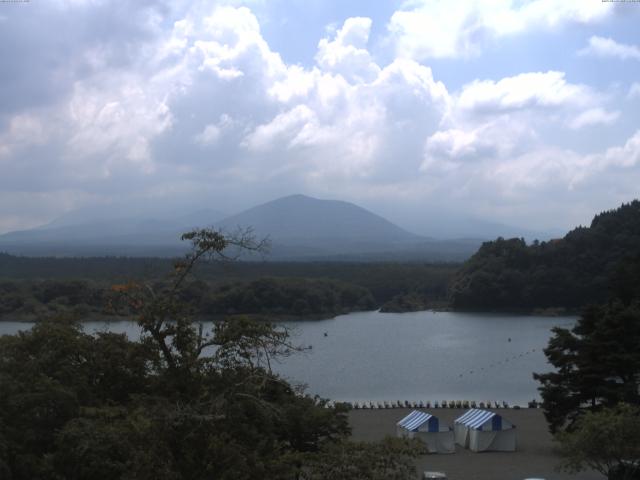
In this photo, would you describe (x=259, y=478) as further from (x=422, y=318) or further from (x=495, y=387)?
(x=422, y=318)

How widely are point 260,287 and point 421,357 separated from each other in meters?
16.1

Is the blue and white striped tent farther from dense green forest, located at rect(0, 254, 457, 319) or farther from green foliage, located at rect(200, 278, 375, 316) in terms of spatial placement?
green foliage, located at rect(200, 278, 375, 316)

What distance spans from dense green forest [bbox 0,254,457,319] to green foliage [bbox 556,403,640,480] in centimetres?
2020

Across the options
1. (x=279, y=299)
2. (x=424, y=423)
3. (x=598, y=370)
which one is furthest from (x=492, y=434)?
(x=279, y=299)

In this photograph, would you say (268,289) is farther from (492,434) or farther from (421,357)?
(492,434)

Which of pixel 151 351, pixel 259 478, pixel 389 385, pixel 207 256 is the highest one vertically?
pixel 207 256

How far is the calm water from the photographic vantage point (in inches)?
816

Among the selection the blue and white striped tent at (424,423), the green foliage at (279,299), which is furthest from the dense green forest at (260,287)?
the blue and white striped tent at (424,423)

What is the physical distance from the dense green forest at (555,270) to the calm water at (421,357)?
3.04 m

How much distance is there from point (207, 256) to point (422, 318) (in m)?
38.1

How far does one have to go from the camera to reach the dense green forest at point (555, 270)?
4353cm

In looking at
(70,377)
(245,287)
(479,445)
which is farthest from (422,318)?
(70,377)

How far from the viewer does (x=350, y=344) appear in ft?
102

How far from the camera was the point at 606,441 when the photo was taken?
9.22m
